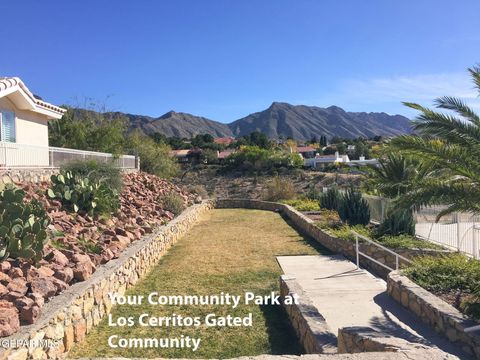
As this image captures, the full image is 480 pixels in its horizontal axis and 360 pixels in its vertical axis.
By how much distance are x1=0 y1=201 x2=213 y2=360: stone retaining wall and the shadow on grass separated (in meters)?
2.68

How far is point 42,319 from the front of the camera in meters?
5.30

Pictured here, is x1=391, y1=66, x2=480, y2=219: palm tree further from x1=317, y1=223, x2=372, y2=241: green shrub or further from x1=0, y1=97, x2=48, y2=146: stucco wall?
x1=0, y1=97, x2=48, y2=146: stucco wall

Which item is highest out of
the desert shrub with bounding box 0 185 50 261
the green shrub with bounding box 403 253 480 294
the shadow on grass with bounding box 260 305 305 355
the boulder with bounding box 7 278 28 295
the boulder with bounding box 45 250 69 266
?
the desert shrub with bounding box 0 185 50 261

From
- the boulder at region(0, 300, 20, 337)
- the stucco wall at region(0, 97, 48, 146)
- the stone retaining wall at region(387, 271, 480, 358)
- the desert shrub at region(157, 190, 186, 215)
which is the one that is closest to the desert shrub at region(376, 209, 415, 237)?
the stone retaining wall at region(387, 271, 480, 358)

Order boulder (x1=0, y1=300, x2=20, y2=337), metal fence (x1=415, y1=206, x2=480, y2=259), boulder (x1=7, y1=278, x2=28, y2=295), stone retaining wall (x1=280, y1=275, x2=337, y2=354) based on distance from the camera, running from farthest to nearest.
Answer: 1. metal fence (x1=415, y1=206, x2=480, y2=259)
2. boulder (x1=7, y1=278, x2=28, y2=295)
3. stone retaining wall (x1=280, y1=275, x2=337, y2=354)
4. boulder (x1=0, y1=300, x2=20, y2=337)

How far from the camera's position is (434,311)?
5957 mm

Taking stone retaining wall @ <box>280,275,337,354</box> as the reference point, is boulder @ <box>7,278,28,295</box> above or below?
above

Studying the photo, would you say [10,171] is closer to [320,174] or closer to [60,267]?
[60,267]

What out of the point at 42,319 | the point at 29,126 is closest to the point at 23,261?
the point at 42,319

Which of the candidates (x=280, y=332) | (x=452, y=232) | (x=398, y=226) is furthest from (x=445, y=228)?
(x=280, y=332)

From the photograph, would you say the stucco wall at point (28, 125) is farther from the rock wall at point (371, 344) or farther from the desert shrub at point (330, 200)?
the rock wall at point (371, 344)

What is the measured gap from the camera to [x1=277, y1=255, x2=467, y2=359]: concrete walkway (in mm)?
5957

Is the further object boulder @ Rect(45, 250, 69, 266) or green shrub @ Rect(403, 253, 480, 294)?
boulder @ Rect(45, 250, 69, 266)

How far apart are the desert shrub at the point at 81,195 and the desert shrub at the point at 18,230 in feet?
9.90
